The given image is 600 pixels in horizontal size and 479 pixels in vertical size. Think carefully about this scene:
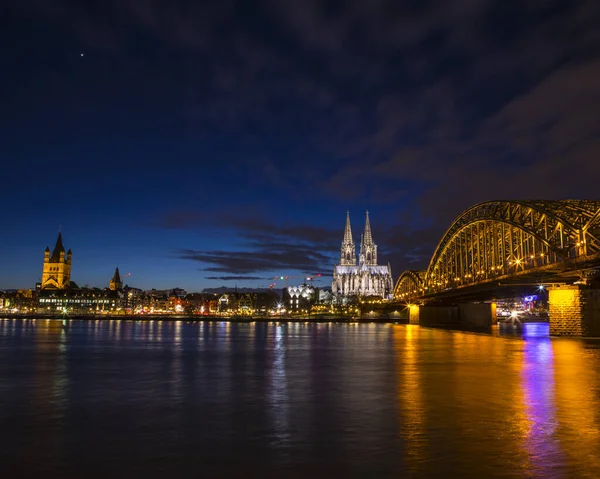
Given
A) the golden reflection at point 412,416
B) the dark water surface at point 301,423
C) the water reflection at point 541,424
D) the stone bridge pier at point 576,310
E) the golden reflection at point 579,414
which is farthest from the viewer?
the stone bridge pier at point 576,310

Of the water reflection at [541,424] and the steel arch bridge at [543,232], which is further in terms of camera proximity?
the steel arch bridge at [543,232]

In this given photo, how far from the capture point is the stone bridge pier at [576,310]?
59781 mm

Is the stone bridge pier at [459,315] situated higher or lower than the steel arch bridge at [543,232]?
lower

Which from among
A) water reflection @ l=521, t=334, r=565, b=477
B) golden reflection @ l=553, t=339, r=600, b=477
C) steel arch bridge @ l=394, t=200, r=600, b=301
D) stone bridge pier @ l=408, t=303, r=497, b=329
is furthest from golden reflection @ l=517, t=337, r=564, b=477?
stone bridge pier @ l=408, t=303, r=497, b=329

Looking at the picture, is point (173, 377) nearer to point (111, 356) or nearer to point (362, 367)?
point (362, 367)

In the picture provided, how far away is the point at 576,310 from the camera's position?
202ft

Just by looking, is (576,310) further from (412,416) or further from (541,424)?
(412,416)

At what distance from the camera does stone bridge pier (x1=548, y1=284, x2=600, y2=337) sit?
59781 mm

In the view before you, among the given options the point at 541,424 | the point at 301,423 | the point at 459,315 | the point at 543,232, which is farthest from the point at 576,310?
the point at 459,315

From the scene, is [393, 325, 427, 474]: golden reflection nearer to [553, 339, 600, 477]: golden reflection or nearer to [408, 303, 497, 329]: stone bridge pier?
[553, 339, 600, 477]: golden reflection

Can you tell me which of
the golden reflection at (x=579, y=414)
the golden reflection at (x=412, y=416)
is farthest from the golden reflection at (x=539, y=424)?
the golden reflection at (x=412, y=416)

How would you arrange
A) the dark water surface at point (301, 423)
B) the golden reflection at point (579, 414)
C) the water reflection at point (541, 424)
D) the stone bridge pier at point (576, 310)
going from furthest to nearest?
the stone bridge pier at point (576, 310)
the golden reflection at point (579, 414)
the dark water surface at point (301, 423)
the water reflection at point (541, 424)

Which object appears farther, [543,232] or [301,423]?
[543,232]

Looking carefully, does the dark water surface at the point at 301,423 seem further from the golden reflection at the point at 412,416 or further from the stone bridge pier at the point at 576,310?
the stone bridge pier at the point at 576,310
